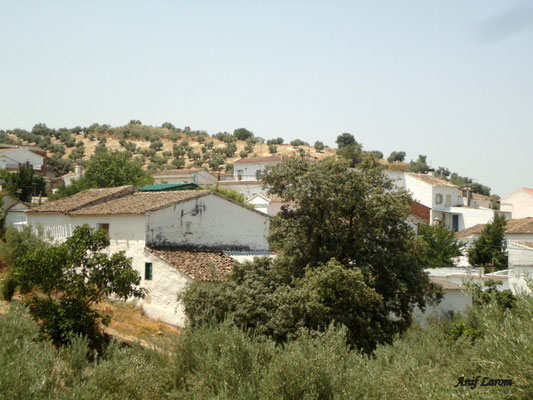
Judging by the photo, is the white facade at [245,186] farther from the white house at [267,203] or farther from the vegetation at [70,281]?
the vegetation at [70,281]

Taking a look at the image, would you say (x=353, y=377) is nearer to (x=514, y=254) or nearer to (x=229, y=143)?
(x=514, y=254)

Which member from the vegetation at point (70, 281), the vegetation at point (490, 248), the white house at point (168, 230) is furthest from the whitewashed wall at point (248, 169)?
the vegetation at point (70, 281)

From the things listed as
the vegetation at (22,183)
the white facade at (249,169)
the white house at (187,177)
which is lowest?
the vegetation at (22,183)

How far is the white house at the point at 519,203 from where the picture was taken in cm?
5588

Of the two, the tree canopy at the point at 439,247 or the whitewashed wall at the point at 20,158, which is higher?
the whitewashed wall at the point at 20,158

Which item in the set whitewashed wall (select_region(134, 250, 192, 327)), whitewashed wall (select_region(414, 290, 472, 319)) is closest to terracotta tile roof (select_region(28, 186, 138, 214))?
whitewashed wall (select_region(134, 250, 192, 327))

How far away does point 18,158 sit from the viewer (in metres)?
60.0

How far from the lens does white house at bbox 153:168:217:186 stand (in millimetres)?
55672

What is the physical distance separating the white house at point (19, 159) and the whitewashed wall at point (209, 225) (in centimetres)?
3578

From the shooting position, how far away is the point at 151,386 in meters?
12.6

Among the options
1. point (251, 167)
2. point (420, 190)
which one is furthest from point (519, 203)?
point (251, 167)

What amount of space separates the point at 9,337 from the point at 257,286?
910cm

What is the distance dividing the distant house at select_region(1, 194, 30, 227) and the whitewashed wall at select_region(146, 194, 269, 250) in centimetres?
1343

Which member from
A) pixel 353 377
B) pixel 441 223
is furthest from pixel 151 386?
pixel 441 223
